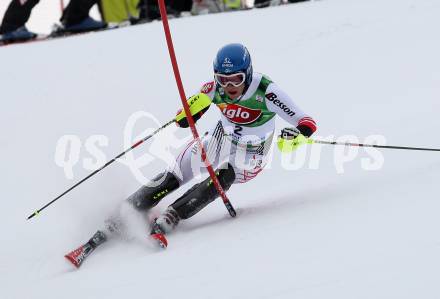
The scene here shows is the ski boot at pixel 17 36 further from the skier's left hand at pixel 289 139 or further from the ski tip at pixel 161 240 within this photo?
the ski tip at pixel 161 240

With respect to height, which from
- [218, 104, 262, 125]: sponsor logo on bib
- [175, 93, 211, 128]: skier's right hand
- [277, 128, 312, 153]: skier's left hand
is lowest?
[277, 128, 312, 153]: skier's left hand

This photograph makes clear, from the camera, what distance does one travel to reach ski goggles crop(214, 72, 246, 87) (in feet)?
14.3

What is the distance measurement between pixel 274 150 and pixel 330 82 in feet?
5.86

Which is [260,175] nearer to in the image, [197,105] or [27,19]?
[197,105]

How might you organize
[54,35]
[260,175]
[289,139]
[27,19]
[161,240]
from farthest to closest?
[54,35] → [27,19] → [260,175] → [289,139] → [161,240]

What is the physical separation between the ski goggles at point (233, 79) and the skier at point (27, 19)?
602cm

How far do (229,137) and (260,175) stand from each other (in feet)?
4.92

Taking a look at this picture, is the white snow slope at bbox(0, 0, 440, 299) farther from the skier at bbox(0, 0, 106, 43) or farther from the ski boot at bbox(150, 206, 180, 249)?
the skier at bbox(0, 0, 106, 43)

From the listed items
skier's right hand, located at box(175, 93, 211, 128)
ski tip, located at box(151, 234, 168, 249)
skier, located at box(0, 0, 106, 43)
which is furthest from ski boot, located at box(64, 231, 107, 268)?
skier, located at box(0, 0, 106, 43)

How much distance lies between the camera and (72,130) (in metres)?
7.25

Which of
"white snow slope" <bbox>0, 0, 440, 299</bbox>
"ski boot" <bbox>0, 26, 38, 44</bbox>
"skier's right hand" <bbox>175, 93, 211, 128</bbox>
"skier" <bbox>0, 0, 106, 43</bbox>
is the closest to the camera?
"white snow slope" <bbox>0, 0, 440, 299</bbox>

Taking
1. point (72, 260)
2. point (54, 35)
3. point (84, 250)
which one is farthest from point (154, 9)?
point (72, 260)

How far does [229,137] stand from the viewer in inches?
190

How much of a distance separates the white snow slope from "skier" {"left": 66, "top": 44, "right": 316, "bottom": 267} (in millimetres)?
150
